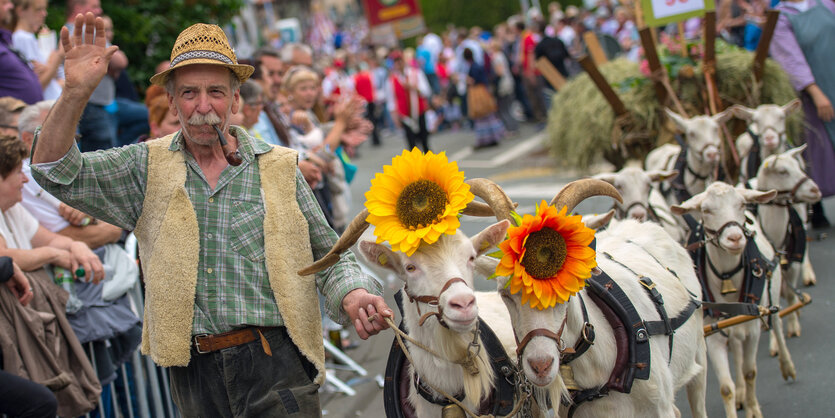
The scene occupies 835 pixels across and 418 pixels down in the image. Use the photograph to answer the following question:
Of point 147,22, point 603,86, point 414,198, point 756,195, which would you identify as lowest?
point 756,195

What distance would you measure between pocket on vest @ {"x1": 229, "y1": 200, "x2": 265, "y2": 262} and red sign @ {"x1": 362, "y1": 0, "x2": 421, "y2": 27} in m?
17.9

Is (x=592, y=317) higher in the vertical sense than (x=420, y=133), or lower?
higher

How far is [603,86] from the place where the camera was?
32.3 ft

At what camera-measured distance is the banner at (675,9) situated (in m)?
9.83

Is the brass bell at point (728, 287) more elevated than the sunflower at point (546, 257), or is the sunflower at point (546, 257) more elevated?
the sunflower at point (546, 257)

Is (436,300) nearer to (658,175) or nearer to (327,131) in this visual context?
(658,175)

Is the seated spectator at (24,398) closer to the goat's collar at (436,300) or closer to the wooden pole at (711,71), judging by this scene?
the goat's collar at (436,300)

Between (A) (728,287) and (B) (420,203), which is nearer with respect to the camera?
(B) (420,203)

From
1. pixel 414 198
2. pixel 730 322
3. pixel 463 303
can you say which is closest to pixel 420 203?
pixel 414 198

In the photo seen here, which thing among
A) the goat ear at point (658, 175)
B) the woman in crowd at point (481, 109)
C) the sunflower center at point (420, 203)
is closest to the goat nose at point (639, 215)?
the goat ear at point (658, 175)

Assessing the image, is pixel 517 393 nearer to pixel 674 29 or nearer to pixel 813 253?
pixel 813 253

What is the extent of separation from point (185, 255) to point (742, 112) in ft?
23.2

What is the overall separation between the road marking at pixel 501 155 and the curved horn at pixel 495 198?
47.6 feet

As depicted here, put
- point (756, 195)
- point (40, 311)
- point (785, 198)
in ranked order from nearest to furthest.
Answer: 1. point (40, 311)
2. point (756, 195)
3. point (785, 198)
